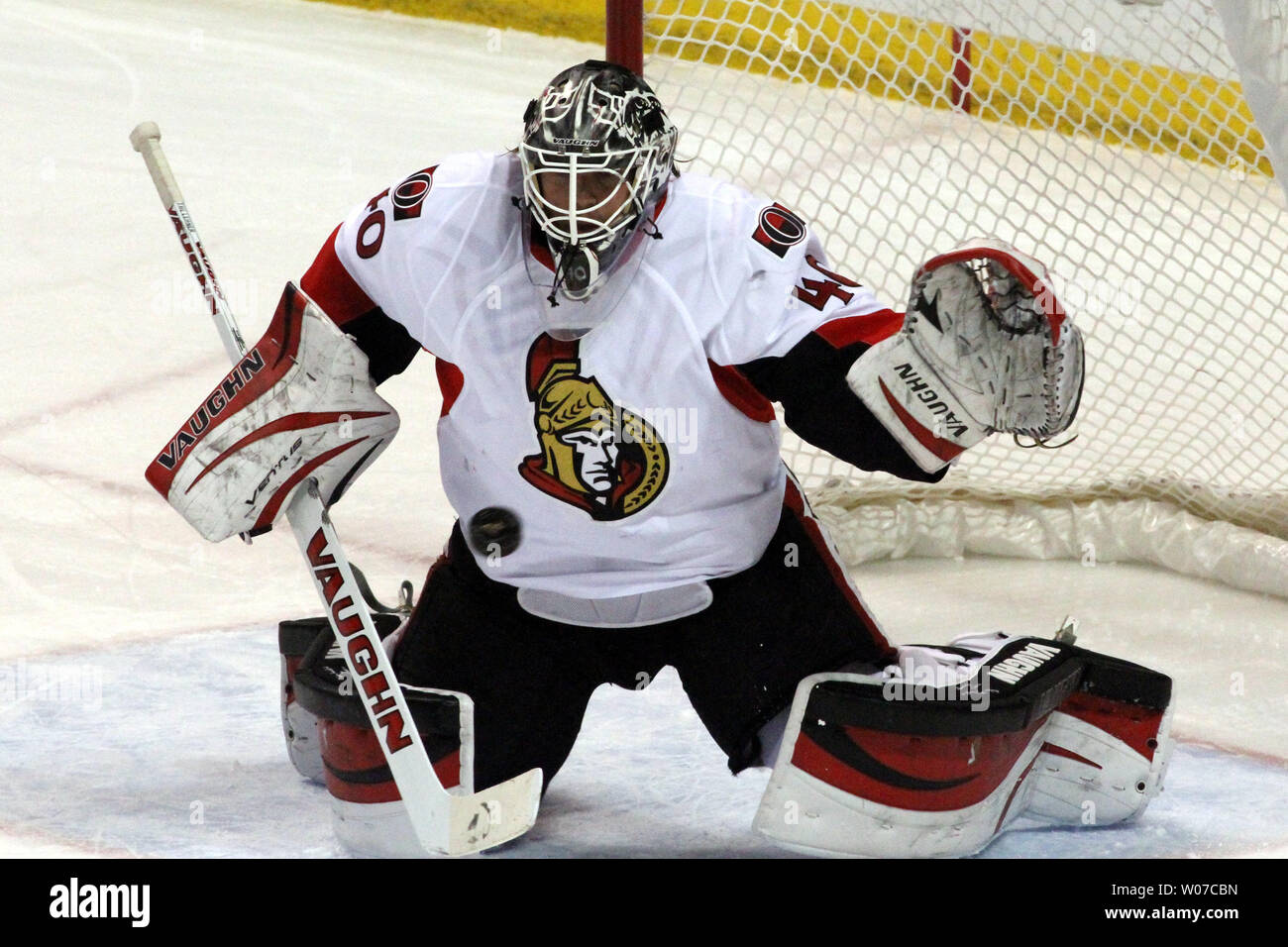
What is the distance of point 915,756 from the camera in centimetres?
202

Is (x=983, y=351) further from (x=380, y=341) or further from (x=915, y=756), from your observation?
(x=380, y=341)

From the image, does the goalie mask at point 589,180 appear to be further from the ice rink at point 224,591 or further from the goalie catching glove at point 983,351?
the ice rink at point 224,591

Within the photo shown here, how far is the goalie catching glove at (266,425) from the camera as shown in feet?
6.72

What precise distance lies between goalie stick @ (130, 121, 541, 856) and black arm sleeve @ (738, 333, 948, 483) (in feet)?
1.54

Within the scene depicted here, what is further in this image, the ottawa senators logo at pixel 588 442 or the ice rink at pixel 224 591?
the ice rink at pixel 224 591

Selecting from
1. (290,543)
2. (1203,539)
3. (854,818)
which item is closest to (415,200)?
(854,818)

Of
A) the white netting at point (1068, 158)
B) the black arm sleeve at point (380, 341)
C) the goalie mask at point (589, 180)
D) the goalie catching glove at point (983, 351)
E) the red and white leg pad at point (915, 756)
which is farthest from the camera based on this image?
the white netting at point (1068, 158)

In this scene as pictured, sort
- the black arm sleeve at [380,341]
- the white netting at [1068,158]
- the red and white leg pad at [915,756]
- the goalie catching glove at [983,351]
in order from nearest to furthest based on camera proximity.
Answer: the goalie catching glove at [983,351]
the red and white leg pad at [915,756]
the black arm sleeve at [380,341]
the white netting at [1068,158]

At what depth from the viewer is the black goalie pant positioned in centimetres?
210

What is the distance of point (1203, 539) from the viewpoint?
3104mm

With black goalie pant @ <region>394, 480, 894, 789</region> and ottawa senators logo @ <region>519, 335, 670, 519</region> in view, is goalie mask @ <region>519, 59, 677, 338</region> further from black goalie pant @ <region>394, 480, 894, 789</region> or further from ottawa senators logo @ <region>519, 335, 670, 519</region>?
black goalie pant @ <region>394, 480, 894, 789</region>

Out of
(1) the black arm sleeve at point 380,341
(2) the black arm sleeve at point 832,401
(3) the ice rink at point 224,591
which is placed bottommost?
(3) the ice rink at point 224,591

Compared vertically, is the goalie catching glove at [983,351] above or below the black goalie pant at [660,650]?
above

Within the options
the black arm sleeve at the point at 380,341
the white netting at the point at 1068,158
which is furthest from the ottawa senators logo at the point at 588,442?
the white netting at the point at 1068,158
